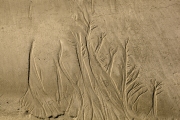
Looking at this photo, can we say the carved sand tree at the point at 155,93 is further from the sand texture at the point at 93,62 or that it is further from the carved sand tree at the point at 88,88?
the carved sand tree at the point at 88,88

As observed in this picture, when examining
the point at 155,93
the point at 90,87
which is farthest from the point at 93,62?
the point at 155,93

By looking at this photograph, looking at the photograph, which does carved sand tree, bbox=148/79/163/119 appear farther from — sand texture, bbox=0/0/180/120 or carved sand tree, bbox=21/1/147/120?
carved sand tree, bbox=21/1/147/120

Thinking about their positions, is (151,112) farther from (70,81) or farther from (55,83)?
(55,83)

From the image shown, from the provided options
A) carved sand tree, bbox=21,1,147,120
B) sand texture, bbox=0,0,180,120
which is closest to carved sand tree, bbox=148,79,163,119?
sand texture, bbox=0,0,180,120

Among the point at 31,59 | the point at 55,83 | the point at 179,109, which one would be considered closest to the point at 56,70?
the point at 55,83

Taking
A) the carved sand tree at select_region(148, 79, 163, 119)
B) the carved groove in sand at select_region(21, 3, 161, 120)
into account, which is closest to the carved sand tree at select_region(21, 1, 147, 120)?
the carved groove in sand at select_region(21, 3, 161, 120)

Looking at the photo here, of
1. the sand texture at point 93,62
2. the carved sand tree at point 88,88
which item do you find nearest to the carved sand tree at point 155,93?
the sand texture at point 93,62

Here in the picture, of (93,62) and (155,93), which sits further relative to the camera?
(93,62)

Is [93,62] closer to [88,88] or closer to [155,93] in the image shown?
[88,88]
